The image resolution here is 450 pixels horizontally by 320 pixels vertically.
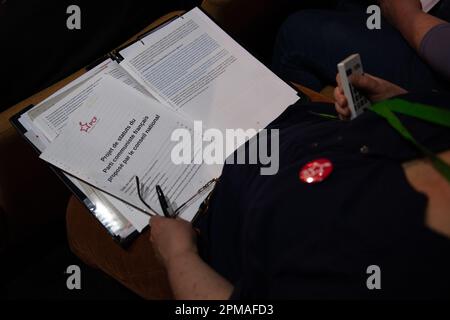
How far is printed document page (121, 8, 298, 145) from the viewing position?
902 millimetres

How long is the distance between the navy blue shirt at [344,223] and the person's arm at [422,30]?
0.24 m

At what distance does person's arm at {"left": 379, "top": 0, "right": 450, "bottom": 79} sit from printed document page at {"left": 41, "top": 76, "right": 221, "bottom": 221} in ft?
1.75

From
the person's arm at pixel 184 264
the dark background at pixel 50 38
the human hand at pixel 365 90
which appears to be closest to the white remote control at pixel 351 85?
the human hand at pixel 365 90

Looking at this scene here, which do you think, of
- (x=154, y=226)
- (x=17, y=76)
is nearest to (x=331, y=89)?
(x=154, y=226)

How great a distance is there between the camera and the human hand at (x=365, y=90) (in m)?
0.82

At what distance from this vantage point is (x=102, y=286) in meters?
1.27

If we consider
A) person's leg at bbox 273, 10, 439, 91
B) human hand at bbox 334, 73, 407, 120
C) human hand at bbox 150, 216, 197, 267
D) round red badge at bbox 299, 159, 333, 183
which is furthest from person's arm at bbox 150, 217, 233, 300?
person's leg at bbox 273, 10, 439, 91

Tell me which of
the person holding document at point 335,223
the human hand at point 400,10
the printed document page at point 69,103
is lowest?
the person holding document at point 335,223

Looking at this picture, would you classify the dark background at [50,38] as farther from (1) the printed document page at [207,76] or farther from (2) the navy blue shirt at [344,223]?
(2) the navy blue shirt at [344,223]

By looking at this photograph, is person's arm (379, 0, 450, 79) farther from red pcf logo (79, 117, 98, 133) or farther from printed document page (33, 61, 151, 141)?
red pcf logo (79, 117, 98, 133)

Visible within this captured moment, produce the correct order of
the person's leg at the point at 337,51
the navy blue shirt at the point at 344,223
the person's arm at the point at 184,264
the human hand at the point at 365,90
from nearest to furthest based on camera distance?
the navy blue shirt at the point at 344,223 → the person's arm at the point at 184,264 → the human hand at the point at 365,90 → the person's leg at the point at 337,51

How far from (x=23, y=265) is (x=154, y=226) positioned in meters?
0.72

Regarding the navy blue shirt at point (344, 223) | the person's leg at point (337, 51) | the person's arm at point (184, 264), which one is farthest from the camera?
the person's leg at point (337, 51)

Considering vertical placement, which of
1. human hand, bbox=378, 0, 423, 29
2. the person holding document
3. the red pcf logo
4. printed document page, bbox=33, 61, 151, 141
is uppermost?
printed document page, bbox=33, 61, 151, 141
